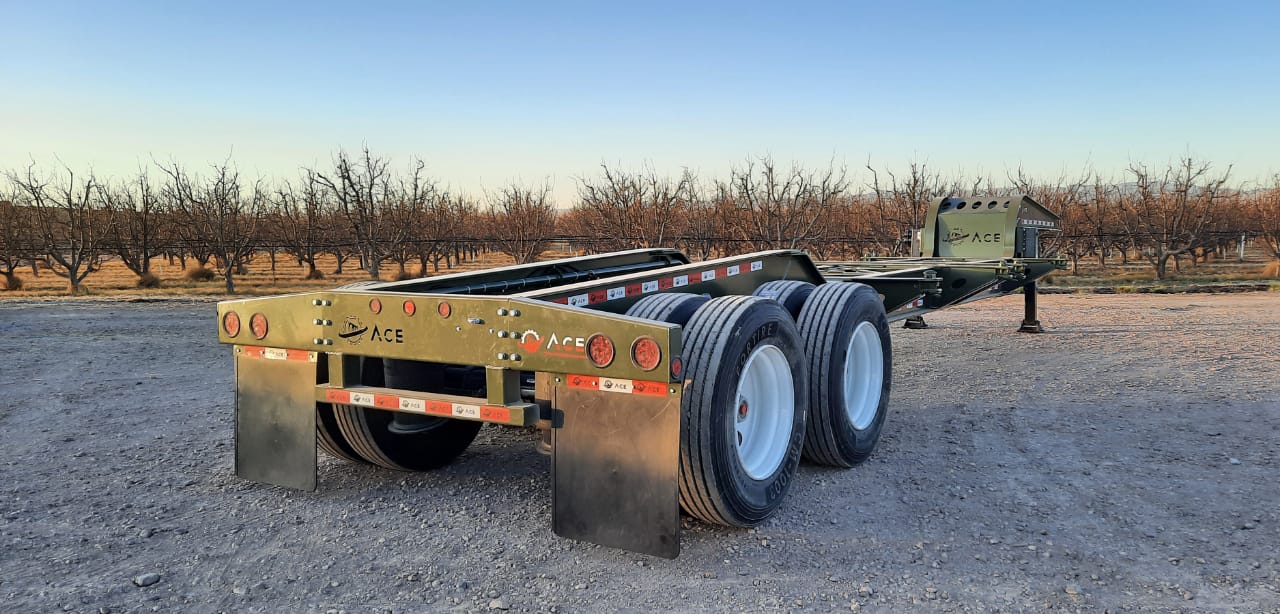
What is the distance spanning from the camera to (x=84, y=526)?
3654mm

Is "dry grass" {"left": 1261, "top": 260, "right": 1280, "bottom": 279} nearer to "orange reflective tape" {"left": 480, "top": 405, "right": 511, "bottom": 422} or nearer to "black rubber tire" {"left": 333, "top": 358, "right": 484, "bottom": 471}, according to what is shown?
"black rubber tire" {"left": 333, "top": 358, "right": 484, "bottom": 471}

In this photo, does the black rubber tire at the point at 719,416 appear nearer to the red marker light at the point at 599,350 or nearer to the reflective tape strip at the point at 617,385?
the reflective tape strip at the point at 617,385

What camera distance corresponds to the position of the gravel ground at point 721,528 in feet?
9.76

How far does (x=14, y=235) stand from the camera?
84.1 ft

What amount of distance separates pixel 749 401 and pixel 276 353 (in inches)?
83.6

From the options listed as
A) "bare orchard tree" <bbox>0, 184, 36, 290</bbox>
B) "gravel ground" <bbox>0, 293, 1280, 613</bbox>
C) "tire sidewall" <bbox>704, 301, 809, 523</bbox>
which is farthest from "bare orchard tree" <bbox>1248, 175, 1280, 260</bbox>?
"bare orchard tree" <bbox>0, 184, 36, 290</bbox>

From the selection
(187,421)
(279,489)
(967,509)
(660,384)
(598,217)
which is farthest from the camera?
(598,217)

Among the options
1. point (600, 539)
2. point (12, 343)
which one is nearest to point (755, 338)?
point (600, 539)

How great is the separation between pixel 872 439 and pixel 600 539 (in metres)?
2.11

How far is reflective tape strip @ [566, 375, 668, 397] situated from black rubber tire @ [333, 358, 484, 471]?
105 cm

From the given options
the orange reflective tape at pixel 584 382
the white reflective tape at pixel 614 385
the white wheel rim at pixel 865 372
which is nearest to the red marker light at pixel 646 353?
the white reflective tape at pixel 614 385

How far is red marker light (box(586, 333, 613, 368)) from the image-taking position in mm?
3119

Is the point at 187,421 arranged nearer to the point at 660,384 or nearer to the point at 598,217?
the point at 660,384

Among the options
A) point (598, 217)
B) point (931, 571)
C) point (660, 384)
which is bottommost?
point (931, 571)
